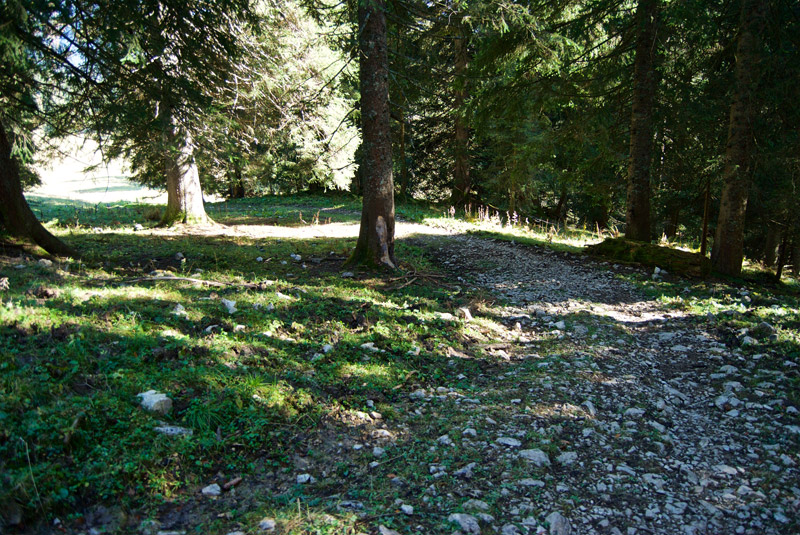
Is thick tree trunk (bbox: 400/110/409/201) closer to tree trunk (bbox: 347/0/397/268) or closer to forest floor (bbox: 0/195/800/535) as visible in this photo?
tree trunk (bbox: 347/0/397/268)

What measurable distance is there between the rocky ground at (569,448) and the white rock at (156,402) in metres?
0.79

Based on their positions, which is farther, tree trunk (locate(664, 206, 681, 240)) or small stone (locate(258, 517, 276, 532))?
tree trunk (locate(664, 206, 681, 240))

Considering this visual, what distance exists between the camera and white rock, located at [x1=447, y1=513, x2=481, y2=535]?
2701 mm

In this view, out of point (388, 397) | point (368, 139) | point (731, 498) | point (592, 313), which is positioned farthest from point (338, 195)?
point (731, 498)

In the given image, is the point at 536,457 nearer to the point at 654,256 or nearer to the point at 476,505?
the point at 476,505

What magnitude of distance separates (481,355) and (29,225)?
6.93 metres

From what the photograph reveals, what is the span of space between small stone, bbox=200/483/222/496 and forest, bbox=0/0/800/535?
30mm

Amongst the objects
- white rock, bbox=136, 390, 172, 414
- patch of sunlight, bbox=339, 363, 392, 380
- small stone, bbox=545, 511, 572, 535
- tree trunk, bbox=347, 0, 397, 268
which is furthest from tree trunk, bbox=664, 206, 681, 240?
white rock, bbox=136, 390, 172, 414

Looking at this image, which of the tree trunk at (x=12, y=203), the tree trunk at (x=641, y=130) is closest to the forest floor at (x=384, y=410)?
the tree trunk at (x=12, y=203)

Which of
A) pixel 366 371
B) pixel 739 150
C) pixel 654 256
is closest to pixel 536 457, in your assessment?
pixel 366 371

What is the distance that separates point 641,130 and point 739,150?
6.46ft

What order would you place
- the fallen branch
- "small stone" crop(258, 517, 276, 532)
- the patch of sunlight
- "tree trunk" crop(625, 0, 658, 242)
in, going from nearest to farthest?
"small stone" crop(258, 517, 276, 532) → the patch of sunlight → the fallen branch → "tree trunk" crop(625, 0, 658, 242)

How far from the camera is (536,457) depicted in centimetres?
343

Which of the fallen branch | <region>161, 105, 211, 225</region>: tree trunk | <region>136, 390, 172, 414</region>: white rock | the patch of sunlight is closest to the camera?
<region>136, 390, 172, 414</region>: white rock
